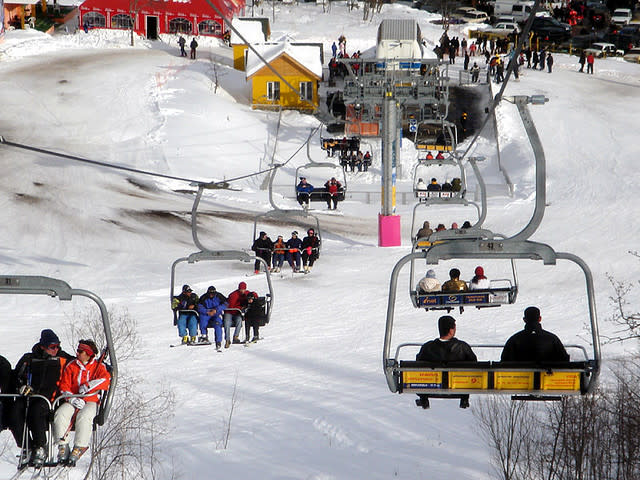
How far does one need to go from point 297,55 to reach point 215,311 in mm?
32148

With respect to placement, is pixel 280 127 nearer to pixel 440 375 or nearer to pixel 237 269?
pixel 237 269

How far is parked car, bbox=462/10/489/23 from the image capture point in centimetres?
6175

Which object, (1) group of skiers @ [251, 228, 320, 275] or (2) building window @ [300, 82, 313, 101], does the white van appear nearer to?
(2) building window @ [300, 82, 313, 101]

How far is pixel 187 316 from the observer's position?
694 inches

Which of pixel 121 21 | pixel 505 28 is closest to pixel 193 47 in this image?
pixel 121 21

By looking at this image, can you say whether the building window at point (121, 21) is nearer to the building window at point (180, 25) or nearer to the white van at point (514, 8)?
the building window at point (180, 25)

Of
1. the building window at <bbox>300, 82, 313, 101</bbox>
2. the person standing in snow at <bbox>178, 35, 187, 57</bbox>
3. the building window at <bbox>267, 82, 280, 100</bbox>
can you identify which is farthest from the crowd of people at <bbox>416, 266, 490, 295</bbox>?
the person standing in snow at <bbox>178, 35, 187, 57</bbox>

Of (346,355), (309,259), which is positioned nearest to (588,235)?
(309,259)

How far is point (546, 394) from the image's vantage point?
29.1ft

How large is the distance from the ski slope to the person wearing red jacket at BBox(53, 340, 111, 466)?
472 inches

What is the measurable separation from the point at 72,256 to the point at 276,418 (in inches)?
379

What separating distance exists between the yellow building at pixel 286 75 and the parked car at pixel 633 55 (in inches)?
696

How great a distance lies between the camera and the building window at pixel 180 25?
56.4 metres

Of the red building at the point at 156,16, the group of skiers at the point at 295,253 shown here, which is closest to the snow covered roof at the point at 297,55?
the red building at the point at 156,16
